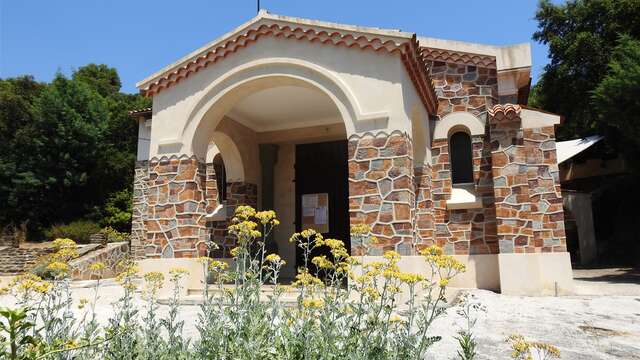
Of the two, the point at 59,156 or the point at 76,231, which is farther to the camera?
the point at 59,156

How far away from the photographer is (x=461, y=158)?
10.2 m

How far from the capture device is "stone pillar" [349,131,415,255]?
6.98m

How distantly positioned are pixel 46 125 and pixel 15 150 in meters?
1.90

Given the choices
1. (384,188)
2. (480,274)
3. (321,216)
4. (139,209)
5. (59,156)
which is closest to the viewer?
(384,188)

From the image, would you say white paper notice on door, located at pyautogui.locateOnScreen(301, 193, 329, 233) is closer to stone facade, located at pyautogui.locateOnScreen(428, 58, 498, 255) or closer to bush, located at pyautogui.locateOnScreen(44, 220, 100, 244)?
stone facade, located at pyautogui.locateOnScreen(428, 58, 498, 255)

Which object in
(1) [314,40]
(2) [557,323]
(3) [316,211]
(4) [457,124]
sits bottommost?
(2) [557,323]

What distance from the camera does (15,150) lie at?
21.2 m

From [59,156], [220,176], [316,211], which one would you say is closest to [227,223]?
[220,176]

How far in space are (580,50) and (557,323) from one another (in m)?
17.8

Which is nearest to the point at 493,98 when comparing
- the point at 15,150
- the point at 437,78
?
the point at 437,78

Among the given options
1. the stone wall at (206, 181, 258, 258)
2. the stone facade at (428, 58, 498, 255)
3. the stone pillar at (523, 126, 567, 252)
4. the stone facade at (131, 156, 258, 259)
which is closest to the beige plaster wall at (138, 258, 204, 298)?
→ the stone facade at (131, 156, 258, 259)

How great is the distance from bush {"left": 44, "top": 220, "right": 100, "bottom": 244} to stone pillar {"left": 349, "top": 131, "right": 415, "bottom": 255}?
15.0 meters

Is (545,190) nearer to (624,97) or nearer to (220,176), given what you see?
(624,97)

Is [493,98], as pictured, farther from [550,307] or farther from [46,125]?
[46,125]
